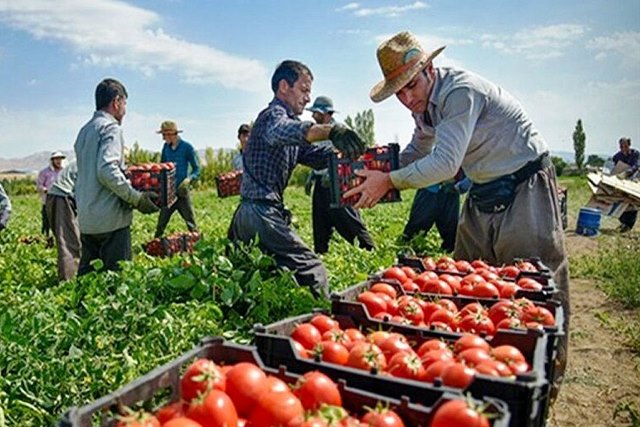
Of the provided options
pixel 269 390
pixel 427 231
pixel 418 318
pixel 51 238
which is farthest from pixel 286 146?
pixel 51 238

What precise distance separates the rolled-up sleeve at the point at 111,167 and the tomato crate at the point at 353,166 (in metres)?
2.24

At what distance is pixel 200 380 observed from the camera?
5.20 ft

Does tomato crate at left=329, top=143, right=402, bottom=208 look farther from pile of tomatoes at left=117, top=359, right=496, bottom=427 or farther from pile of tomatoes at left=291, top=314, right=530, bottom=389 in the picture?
pile of tomatoes at left=117, top=359, right=496, bottom=427

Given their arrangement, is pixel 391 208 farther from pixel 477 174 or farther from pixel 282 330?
pixel 282 330

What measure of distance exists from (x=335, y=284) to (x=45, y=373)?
2568 millimetres

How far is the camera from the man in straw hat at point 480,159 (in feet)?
11.2

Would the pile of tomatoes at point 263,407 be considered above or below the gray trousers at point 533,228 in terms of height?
below

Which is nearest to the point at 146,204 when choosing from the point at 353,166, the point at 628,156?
the point at 353,166

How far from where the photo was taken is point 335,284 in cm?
498

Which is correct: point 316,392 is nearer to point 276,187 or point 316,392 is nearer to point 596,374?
point 276,187

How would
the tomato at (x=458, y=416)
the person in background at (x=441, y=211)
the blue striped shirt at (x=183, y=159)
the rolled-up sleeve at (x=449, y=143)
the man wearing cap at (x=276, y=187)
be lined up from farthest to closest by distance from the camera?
1. the blue striped shirt at (x=183, y=159)
2. the person in background at (x=441, y=211)
3. the man wearing cap at (x=276, y=187)
4. the rolled-up sleeve at (x=449, y=143)
5. the tomato at (x=458, y=416)

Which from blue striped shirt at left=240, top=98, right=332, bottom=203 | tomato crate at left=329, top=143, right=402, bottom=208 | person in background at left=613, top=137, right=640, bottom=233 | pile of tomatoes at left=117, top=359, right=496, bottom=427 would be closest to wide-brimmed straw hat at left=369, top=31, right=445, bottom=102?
tomato crate at left=329, top=143, right=402, bottom=208

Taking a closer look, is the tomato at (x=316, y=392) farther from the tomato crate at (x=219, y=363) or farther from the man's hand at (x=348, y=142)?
the man's hand at (x=348, y=142)

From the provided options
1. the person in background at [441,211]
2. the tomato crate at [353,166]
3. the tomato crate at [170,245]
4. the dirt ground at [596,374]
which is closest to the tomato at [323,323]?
the tomato crate at [353,166]
